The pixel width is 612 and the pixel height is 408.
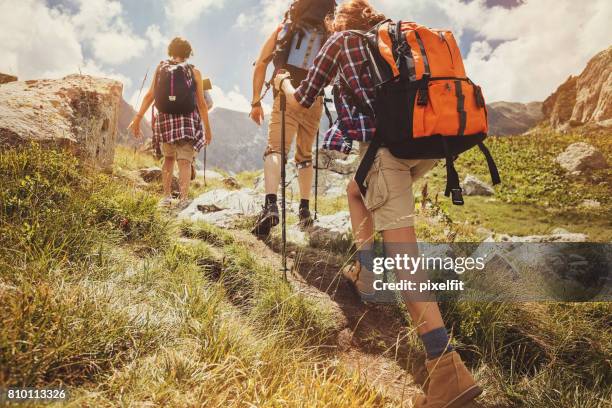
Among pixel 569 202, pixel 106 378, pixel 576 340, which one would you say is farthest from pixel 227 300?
pixel 569 202

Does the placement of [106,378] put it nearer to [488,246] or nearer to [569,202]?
[488,246]

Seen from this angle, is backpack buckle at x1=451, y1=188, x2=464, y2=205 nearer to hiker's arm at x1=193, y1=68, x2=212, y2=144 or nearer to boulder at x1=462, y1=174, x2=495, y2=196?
hiker's arm at x1=193, y1=68, x2=212, y2=144

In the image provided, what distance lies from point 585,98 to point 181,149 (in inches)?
3040

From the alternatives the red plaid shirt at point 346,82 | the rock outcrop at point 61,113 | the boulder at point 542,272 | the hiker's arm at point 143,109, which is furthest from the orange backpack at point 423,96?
the hiker's arm at point 143,109

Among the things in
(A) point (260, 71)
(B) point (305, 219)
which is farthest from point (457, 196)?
(B) point (305, 219)

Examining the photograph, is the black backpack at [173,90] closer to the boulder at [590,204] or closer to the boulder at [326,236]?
the boulder at [326,236]

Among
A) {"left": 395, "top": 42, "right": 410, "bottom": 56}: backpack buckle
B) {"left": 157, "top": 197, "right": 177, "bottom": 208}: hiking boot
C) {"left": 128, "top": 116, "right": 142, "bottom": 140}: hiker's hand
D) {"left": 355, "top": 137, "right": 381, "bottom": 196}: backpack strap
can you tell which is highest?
{"left": 128, "top": 116, "right": 142, "bottom": 140}: hiker's hand

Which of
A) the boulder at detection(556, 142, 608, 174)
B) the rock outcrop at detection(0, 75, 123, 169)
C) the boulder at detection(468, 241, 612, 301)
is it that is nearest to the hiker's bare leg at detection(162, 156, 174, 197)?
the rock outcrop at detection(0, 75, 123, 169)

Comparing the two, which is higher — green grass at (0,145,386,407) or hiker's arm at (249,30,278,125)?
hiker's arm at (249,30,278,125)

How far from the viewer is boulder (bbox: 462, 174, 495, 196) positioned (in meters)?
14.3

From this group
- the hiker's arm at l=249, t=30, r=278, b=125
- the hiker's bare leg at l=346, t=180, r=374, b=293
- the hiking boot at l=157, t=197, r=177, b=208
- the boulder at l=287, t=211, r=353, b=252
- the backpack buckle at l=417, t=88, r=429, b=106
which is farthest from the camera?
the boulder at l=287, t=211, r=353, b=252

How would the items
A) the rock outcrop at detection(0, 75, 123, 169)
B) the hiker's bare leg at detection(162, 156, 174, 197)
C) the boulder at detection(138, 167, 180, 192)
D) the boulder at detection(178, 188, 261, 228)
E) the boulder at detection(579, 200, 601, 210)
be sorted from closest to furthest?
the rock outcrop at detection(0, 75, 123, 169) → the boulder at detection(178, 188, 261, 228) → the hiker's bare leg at detection(162, 156, 174, 197) → the boulder at detection(138, 167, 180, 192) → the boulder at detection(579, 200, 601, 210)

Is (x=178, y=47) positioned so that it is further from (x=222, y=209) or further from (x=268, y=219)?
(x=268, y=219)

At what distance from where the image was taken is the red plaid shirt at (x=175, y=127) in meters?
5.53
